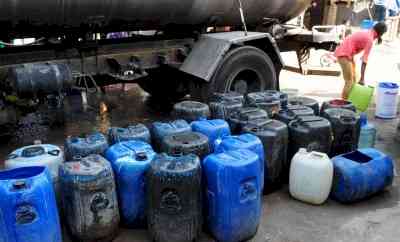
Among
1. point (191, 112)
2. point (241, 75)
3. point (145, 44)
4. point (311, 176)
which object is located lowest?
point (311, 176)

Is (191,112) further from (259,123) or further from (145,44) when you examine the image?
(145,44)

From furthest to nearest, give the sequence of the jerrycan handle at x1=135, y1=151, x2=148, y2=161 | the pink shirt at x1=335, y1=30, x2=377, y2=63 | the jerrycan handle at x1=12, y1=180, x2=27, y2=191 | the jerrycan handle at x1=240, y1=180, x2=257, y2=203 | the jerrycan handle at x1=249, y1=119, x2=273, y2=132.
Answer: the pink shirt at x1=335, y1=30, x2=377, y2=63 < the jerrycan handle at x1=249, y1=119, x2=273, y2=132 < the jerrycan handle at x1=135, y1=151, x2=148, y2=161 < the jerrycan handle at x1=240, y1=180, x2=257, y2=203 < the jerrycan handle at x1=12, y1=180, x2=27, y2=191

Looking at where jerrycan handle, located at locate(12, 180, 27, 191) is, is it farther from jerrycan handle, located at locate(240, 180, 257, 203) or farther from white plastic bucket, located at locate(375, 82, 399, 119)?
white plastic bucket, located at locate(375, 82, 399, 119)

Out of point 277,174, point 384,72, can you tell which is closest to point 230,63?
point 277,174

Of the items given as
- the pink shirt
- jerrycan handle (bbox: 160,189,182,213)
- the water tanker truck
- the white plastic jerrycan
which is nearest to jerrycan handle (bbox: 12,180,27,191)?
jerrycan handle (bbox: 160,189,182,213)

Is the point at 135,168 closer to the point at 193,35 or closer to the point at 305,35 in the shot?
the point at 193,35

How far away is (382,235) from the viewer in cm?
381

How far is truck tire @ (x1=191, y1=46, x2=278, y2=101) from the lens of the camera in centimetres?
611

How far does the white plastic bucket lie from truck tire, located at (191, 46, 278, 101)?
5.59 feet

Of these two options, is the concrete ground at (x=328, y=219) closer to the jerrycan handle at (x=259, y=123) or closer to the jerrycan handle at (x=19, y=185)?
the jerrycan handle at (x=259, y=123)

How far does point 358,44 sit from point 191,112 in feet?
12.2

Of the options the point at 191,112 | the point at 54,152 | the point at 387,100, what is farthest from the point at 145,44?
the point at 387,100

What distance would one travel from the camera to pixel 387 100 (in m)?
6.90

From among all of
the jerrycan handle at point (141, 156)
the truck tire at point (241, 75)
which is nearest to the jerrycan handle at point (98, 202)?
the jerrycan handle at point (141, 156)
